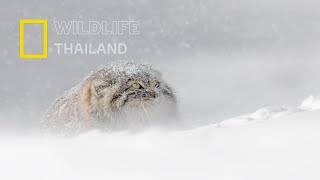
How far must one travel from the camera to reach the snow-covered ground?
7.05m

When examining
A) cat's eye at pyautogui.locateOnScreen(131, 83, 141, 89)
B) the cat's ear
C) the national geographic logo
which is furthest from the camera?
the national geographic logo

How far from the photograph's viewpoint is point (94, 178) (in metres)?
7.23

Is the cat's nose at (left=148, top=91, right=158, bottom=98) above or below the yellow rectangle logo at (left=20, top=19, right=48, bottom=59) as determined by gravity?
below

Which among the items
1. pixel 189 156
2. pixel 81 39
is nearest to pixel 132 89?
pixel 189 156

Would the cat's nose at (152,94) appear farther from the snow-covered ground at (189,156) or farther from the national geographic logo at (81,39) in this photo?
the national geographic logo at (81,39)

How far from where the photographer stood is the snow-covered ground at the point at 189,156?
7051 mm

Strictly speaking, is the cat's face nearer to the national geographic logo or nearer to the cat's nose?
the cat's nose

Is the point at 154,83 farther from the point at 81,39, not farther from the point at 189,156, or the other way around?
the point at 81,39

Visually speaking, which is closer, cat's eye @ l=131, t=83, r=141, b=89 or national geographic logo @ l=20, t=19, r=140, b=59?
cat's eye @ l=131, t=83, r=141, b=89

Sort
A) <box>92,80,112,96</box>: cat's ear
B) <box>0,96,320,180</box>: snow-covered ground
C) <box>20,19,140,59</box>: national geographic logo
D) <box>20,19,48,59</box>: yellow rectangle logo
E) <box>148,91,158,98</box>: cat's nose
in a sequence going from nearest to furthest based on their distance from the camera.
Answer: <box>0,96,320,180</box>: snow-covered ground
<box>148,91,158,98</box>: cat's nose
<box>92,80,112,96</box>: cat's ear
<box>20,19,140,59</box>: national geographic logo
<box>20,19,48,59</box>: yellow rectangle logo

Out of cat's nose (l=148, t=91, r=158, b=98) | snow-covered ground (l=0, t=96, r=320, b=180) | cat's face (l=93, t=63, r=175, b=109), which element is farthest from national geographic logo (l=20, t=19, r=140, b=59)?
snow-covered ground (l=0, t=96, r=320, b=180)

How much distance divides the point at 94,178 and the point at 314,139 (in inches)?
83.0

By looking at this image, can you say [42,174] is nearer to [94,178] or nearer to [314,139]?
[94,178]

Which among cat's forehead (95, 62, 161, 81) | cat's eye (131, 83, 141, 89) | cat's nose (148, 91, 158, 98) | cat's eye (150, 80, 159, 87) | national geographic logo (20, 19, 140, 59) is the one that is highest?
national geographic logo (20, 19, 140, 59)
